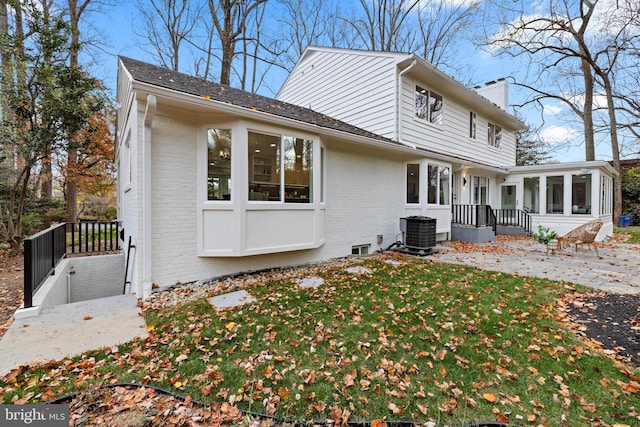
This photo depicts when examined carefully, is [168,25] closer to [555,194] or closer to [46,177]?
[46,177]

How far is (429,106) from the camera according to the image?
10.6 metres

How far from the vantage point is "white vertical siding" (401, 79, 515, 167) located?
31.8ft

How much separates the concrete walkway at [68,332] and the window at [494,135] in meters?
15.8

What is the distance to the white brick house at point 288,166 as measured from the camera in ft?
15.9

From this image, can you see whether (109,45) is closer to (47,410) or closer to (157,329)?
(157,329)

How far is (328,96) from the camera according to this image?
1197 centimetres

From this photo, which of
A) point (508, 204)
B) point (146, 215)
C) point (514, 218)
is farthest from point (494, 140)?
point (146, 215)

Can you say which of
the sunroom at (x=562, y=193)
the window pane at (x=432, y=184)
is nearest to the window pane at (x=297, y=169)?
the window pane at (x=432, y=184)

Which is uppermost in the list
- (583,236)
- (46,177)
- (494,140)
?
(494,140)

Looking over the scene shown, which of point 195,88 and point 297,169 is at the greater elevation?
point 195,88

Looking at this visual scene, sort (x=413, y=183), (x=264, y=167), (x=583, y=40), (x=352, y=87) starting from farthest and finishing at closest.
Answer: (x=583, y=40), (x=352, y=87), (x=413, y=183), (x=264, y=167)

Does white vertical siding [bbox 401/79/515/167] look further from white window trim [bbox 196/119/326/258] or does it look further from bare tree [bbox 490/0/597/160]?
white window trim [bbox 196/119/326/258]

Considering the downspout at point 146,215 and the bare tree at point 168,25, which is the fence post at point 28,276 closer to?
the downspout at point 146,215

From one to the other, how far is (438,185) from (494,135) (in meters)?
7.29
